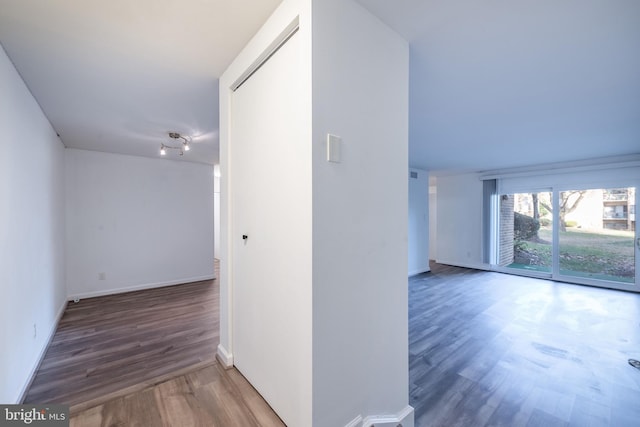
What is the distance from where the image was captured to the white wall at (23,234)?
162 centimetres

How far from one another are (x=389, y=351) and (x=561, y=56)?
7.39 ft

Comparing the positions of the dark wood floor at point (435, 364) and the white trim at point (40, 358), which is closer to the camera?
the dark wood floor at point (435, 364)

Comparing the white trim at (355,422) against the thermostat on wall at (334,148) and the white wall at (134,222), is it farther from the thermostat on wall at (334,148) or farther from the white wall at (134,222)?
the white wall at (134,222)

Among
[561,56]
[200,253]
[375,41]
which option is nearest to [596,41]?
[561,56]

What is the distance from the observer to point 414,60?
1.77 m

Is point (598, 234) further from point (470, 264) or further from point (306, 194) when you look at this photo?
point (306, 194)

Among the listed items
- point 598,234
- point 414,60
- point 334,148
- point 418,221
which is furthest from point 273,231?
point 598,234

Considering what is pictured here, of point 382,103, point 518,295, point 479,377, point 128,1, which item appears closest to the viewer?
point 128,1

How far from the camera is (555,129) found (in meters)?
3.15

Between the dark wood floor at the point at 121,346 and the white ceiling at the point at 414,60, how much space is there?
7.45 ft

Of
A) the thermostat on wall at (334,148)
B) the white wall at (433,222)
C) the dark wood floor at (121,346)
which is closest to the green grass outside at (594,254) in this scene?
the white wall at (433,222)

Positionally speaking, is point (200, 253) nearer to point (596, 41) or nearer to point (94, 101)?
point (94, 101)

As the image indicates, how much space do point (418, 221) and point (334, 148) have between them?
17.6 feet

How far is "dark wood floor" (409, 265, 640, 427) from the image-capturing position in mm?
1795
